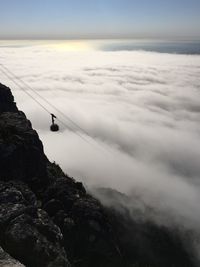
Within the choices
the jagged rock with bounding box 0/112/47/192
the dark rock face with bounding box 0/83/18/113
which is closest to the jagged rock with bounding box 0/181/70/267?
the jagged rock with bounding box 0/112/47/192

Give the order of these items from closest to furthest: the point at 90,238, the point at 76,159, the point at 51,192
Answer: the point at 90,238 → the point at 51,192 → the point at 76,159

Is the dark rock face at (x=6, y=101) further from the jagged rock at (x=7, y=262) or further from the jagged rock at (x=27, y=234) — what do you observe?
the jagged rock at (x=7, y=262)

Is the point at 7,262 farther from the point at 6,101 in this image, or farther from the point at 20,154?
the point at 6,101

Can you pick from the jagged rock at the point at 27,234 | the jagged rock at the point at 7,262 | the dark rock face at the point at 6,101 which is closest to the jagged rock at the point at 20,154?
the dark rock face at the point at 6,101

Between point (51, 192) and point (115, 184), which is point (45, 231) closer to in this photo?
point (51, 192)

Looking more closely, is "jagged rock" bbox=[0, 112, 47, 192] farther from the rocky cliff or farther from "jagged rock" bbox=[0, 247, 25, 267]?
"jagged rock" bbox=[0, 247, 25, 267]

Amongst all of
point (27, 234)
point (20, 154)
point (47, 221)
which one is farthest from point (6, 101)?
point (27, 234)

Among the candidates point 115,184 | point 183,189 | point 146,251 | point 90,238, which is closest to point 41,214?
point 90,238

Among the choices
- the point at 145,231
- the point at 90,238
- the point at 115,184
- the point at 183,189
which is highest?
the point at 90,238
